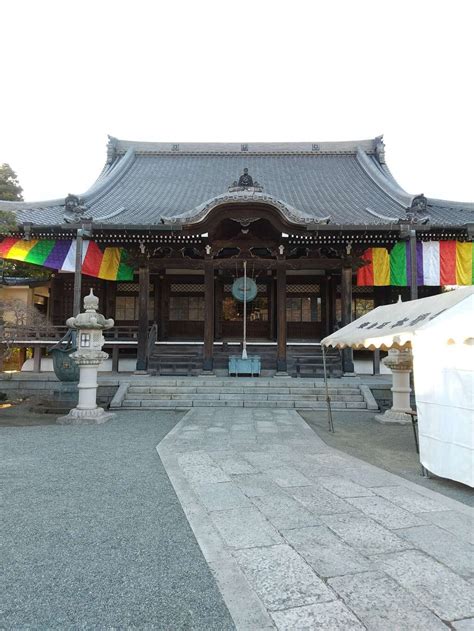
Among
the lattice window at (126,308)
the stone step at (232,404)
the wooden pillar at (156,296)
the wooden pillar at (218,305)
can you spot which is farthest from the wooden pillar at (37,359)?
the wooden pillar at (218,305)

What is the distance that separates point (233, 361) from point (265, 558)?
29.1ft

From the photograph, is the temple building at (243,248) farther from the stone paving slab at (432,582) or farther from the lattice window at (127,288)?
the stone paving slab at (432,582)

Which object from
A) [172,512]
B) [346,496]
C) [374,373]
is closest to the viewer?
[172,512]

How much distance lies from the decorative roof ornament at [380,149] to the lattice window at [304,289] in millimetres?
8504

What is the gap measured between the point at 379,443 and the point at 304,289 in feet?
31.4

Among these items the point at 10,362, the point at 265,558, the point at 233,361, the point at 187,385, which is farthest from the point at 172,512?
the point at 10,362

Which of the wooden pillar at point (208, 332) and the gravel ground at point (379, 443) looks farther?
the wooden pillar at point (208, 332)

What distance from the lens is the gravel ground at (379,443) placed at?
431 cm

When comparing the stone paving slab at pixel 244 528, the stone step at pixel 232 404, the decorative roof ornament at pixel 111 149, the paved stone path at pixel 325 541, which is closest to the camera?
the paved stone path at pixel 325 541

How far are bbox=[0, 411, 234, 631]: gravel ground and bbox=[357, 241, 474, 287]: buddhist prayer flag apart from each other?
9.82 metres

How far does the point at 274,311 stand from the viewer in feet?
49.4

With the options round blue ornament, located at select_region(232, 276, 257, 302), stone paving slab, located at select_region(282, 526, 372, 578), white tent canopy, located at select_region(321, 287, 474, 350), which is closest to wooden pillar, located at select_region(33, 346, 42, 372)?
round blue ornament, located at select_region(232, 276, 257, 302)

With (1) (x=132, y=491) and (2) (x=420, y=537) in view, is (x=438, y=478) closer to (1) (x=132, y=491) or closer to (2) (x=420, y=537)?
(2) (x=420, y=537)

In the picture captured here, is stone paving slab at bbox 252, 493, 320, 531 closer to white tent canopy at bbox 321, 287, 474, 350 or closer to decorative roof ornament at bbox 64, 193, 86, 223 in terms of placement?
white tent canopy at bbox 321, 287, 474, 350
